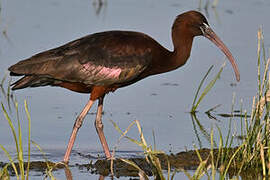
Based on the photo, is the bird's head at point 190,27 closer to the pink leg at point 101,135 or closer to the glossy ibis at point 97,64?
the glossy ibis at point 97,64

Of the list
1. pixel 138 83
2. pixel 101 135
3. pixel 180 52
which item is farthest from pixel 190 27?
pixel 138 83

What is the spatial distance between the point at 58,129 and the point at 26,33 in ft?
15.7

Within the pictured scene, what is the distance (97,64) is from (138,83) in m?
3.28

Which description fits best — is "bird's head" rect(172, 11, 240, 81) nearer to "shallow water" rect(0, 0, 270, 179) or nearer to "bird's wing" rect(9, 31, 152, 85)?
"bird's wing" rect(9, 31, 152, 85)

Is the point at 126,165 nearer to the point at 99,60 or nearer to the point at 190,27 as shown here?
the point at 99,60

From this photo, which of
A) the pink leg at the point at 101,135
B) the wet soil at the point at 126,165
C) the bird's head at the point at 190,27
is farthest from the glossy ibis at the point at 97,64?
the wet soil at the point at 126,165

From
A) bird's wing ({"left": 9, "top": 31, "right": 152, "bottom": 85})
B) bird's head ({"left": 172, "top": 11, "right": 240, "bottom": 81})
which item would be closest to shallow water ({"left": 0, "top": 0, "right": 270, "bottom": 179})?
bird's wing ({"left": 9, "top": 31, "right": 152, "bottom": 85})

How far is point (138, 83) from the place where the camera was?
13.6 meters

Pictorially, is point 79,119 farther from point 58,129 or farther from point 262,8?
point 262,8

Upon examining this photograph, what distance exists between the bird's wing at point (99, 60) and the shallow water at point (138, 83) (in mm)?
897

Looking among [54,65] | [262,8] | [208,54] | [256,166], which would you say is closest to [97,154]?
[54,65]

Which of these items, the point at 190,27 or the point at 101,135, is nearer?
the point at 101,135

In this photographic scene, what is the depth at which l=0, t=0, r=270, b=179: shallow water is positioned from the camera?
432 inches

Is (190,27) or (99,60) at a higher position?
(190,27)
